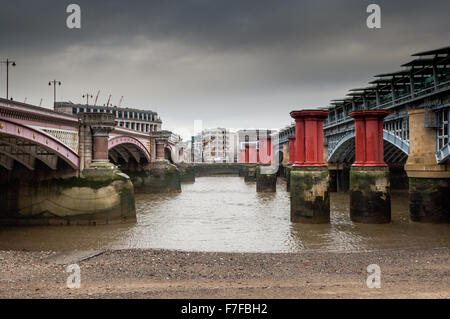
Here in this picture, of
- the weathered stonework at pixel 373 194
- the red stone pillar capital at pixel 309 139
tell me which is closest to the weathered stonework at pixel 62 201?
the red stone pillar capital at pixel 309 139

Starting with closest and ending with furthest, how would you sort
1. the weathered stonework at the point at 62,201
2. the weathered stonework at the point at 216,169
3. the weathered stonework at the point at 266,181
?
1. the weathered stonework at the point at 62,201
2. the weathered stonework at the point at 266,181
3. the weathered stonework at the point at 216,169

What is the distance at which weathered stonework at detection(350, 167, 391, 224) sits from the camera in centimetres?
2017

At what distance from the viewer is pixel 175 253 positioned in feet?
43.3

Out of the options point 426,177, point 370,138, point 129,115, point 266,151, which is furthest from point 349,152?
point 129,115

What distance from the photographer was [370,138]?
20.7 m

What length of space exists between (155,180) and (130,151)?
4060 millimetres

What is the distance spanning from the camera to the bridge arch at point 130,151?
37197 millimetres

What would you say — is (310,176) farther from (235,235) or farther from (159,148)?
(159,148)

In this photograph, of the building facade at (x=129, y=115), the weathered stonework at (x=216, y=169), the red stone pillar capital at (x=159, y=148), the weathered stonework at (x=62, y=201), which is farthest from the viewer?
the building facade at (x=129, y=115)

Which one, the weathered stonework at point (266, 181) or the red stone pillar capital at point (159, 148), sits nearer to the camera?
the weathered stonework at point (266, 181)

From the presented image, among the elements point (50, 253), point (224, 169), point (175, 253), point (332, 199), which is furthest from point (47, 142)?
point (224, 169)

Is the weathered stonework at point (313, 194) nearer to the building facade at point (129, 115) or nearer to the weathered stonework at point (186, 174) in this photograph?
the weathered stonework at point (186, 174)

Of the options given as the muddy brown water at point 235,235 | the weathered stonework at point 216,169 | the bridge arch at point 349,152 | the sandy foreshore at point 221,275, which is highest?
the bridge arch at point 349,152
